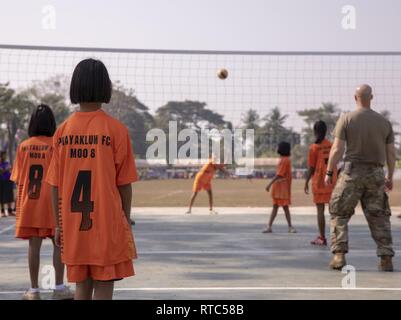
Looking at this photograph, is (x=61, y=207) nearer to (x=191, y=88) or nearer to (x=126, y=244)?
(x=126, y=244)

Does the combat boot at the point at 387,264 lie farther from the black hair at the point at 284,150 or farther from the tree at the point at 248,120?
the tree at the point at 248,120

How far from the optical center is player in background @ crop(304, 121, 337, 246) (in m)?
10.4

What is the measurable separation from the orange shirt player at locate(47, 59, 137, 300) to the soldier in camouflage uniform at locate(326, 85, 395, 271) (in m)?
4.17

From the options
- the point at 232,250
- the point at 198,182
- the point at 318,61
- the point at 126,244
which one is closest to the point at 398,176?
the point at 318,61

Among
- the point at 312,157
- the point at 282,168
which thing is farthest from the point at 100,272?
the point at 282,168

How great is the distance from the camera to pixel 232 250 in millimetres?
9953

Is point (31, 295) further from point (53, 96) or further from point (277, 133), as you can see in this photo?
point (53, 96)

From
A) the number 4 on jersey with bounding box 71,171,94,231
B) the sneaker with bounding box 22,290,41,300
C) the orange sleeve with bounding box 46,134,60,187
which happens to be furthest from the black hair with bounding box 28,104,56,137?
the number 4 on jersey with bounding box 71,171,94,231

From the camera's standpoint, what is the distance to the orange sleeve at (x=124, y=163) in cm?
435

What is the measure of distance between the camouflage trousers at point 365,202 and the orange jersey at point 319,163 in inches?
88.9

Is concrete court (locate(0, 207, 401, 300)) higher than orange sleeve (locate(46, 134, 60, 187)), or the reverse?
orange sleeve (locate(46, 134, 60, 187))

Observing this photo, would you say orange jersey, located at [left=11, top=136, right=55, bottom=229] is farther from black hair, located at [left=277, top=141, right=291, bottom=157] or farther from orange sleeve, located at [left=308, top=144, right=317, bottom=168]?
black hair, located at [left=277, top=141, right=291, bottom=157]

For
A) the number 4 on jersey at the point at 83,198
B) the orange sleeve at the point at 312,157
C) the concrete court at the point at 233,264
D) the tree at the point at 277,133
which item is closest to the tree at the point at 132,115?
the tree at the point at 277,133

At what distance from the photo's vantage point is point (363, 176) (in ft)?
26.6
